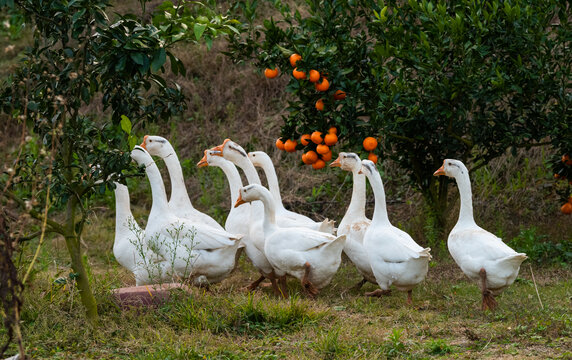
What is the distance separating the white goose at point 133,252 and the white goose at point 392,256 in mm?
1906

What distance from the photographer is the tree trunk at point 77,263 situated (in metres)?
5.50

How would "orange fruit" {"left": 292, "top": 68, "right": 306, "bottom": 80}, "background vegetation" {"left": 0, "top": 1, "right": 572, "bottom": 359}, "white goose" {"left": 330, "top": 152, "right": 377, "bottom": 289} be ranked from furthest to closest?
"white goose" {"left": 330, "top": 152, "right": 377, "bottom": 289}
"orange fruit" {"left": 292, "top": 68, "right": 306, "bottom": 80}
"background vegetation" {"left": 0, "top": 1, "right": 572, "bottom": 359}

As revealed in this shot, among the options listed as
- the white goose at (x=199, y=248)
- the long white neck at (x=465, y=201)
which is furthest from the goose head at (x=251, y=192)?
the long white neck at (x=465, y=201)

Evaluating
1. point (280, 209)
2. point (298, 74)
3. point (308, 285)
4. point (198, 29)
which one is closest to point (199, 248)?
point (308, 285)

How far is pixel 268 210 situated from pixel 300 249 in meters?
0.49

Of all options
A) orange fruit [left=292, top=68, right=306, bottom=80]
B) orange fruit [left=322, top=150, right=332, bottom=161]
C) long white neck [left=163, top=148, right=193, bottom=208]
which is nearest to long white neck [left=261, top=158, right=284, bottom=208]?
orange fruit [left=322, top=150, right=332, bottom=161]

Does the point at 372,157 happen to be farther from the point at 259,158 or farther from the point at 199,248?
the point at 199,248

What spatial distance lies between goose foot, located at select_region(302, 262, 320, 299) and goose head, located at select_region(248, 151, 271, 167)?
1842mm

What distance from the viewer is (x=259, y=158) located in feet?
27.5

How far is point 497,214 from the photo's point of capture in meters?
10.1

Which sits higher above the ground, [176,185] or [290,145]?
[290,145]

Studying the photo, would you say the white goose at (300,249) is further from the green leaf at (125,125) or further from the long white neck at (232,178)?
the green leaf at (125,125)

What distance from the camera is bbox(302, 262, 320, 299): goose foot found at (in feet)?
22.4

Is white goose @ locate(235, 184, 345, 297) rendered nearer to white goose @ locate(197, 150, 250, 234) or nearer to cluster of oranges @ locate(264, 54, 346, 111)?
white goose @ locate(197, 150, 250, 234)
